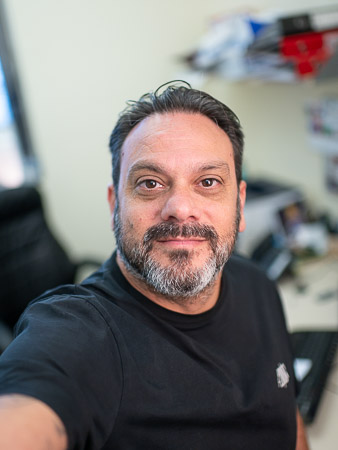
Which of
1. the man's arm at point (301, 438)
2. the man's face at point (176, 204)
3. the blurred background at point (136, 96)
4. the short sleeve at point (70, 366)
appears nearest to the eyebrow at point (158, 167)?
the man's face at point (176, 204)

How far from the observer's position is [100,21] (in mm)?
2158

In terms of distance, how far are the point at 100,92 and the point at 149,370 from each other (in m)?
1.84

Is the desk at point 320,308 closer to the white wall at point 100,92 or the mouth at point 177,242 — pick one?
the white wall at point 100,92

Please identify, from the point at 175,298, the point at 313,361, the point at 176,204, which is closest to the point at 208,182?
the point at 176,204

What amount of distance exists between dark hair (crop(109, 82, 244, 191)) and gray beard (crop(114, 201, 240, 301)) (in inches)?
7.3

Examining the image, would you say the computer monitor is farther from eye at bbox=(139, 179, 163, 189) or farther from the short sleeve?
the short sleeve

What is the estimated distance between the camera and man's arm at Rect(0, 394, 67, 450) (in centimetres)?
52

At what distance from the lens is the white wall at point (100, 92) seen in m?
2.09

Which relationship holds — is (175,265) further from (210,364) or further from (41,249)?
(41,249)

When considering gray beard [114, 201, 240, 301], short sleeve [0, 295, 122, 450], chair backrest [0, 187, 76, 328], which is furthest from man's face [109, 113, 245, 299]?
chair backrest [0, 187, 76, 328]

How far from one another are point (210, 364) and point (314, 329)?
656mm

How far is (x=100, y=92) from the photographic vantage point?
88.8 inches

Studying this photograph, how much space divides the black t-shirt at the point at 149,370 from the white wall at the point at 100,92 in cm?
138

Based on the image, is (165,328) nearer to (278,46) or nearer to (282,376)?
(282,376)
